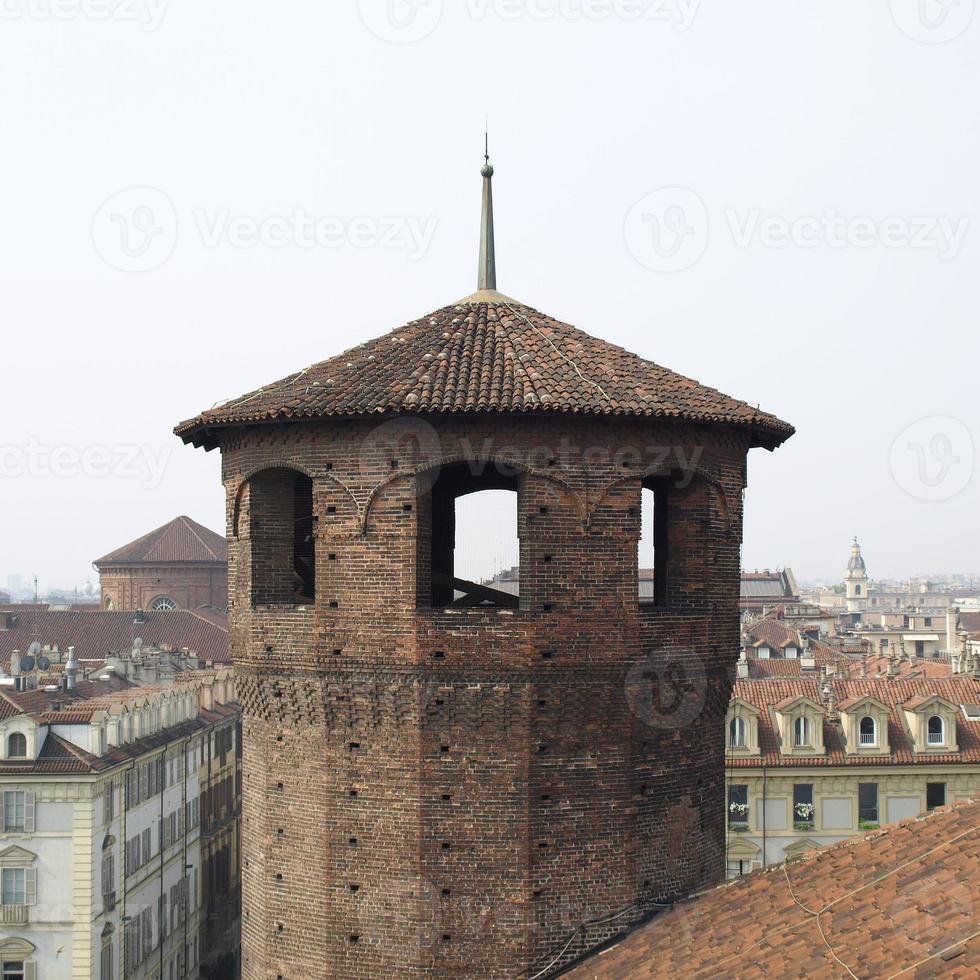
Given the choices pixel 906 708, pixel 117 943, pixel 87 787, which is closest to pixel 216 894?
pixel 117 943

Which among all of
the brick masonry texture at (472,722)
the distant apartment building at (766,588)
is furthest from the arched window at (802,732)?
the distant apartment building at (766,588)

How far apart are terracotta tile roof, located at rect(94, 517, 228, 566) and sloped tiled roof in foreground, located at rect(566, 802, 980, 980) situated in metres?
78.9

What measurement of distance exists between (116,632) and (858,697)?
45.2 metres

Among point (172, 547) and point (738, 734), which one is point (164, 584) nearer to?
point (172, 547)

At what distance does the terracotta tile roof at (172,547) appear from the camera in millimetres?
90750

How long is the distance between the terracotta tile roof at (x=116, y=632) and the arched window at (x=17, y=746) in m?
34.9

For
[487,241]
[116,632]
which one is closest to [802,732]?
[487,241]

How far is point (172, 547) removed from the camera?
300ft

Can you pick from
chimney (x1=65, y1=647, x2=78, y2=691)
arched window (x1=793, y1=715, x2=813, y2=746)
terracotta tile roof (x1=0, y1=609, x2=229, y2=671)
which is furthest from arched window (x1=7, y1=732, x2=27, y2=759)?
terracotta tile roof (x1=0, y1=609, x2=229, y2=671)

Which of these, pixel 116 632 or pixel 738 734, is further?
pixel 116 632

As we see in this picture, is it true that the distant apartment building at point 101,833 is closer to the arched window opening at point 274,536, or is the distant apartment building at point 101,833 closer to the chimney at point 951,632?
the arched window opening at point 274,536

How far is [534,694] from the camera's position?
13.9 meters

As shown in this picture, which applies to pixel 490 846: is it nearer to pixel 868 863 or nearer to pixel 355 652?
pixel 355 652

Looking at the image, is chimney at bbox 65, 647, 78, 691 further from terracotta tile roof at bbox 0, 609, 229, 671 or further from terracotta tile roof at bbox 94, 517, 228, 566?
terracotta tile roof at bbox 94, 517, 228, 566
